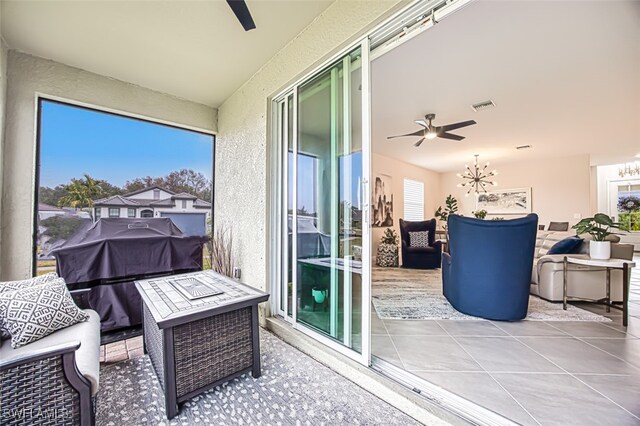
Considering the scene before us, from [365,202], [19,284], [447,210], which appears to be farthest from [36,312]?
[447,210]

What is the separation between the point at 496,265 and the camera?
2.62 metres

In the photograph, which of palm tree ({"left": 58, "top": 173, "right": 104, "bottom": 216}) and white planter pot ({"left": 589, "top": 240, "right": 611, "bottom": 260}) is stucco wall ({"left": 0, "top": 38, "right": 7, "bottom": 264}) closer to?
palm tree ({"left": 58, "top": 173, "right": 104, "bottom": 216})

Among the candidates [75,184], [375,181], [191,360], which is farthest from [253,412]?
[375,181]

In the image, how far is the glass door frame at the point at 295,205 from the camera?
1.79 m

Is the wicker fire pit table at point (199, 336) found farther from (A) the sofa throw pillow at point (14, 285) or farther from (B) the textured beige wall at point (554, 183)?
(B) the textured beige wall at point (554, 183)

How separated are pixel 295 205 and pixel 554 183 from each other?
7462mm

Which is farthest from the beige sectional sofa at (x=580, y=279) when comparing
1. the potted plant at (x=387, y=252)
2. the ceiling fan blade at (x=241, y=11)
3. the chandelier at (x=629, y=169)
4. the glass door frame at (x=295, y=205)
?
the chandelier at (x=629, y=169)

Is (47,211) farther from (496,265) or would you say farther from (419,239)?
(419,239)

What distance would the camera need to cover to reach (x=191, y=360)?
1.56 m

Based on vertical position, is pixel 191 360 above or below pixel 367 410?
above

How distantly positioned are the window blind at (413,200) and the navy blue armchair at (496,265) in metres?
4.37

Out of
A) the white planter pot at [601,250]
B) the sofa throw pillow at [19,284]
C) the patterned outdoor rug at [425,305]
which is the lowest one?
the patterned outdoor rug at [425,305]

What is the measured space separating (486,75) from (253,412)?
12.3 ft

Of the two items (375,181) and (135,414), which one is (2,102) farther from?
(375,181)
